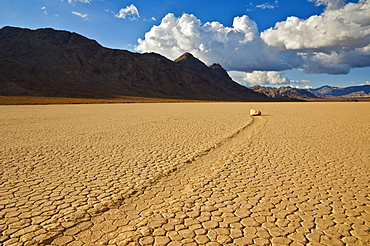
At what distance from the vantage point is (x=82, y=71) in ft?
310

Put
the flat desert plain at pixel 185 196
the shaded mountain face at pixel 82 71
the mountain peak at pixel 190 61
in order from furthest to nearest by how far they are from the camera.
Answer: the mountain peak at pixel 190 61, the shaded mountain face at pixel 82 71, the flat desert plain at pixel 185 196

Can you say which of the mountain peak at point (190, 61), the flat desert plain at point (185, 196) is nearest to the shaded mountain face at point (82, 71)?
the mountain peak at point (190, 61)

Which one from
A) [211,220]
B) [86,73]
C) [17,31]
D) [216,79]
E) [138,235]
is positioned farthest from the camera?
[216,79]

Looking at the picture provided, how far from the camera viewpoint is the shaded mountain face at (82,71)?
7181 centimetres

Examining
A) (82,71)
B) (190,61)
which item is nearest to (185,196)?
(82,71)

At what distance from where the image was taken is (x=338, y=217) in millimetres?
3453

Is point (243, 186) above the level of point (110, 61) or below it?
below

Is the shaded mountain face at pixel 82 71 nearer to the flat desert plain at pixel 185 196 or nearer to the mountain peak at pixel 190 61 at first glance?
the mountain peak at pixel 190 61

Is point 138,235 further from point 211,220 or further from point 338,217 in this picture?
point 338,217

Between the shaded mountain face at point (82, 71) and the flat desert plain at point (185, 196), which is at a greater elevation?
the shaded mountain face at point (82, 71)

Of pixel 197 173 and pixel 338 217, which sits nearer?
pixel 338 217

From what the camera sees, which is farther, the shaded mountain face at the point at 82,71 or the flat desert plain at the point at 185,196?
the shaded mountain face at the point at 82,71

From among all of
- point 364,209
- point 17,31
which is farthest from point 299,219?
point 17,31

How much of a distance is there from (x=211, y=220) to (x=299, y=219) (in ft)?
3.96
